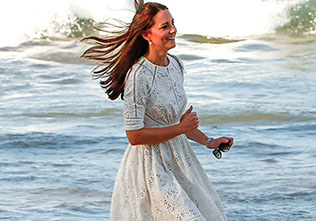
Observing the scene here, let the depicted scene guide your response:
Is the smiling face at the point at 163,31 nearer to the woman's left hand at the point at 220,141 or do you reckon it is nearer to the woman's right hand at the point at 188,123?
the woman's right hand at the point at 188,123

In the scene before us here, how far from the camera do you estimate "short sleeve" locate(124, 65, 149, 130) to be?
312 cm

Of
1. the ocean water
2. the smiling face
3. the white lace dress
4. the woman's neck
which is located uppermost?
the smiling face

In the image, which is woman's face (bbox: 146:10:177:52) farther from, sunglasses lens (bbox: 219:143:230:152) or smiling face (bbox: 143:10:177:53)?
sunglasses lens (bbox: 219:143:230:152)

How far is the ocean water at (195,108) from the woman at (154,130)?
206cm

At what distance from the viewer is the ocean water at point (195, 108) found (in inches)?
230

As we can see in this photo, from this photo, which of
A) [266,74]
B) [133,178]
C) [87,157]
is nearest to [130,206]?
[133,178]

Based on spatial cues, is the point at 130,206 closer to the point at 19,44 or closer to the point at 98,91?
the point at 98,91

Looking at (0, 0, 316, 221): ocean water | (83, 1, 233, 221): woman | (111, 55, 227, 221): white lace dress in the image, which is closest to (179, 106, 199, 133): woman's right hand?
(83, 1, 233, 221): woman

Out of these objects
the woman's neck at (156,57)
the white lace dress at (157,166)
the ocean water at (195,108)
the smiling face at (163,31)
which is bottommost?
the ocean water at (195,108)

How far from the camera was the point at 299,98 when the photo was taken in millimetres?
10445

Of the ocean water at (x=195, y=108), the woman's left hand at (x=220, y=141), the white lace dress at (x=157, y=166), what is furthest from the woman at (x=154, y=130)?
the ocean water at (x=195, y=108)

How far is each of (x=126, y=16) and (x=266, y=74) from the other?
829cm

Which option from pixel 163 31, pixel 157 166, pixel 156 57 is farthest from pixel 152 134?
pixel 163 31

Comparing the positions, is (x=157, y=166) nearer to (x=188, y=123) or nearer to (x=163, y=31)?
(x=188, y=123)
